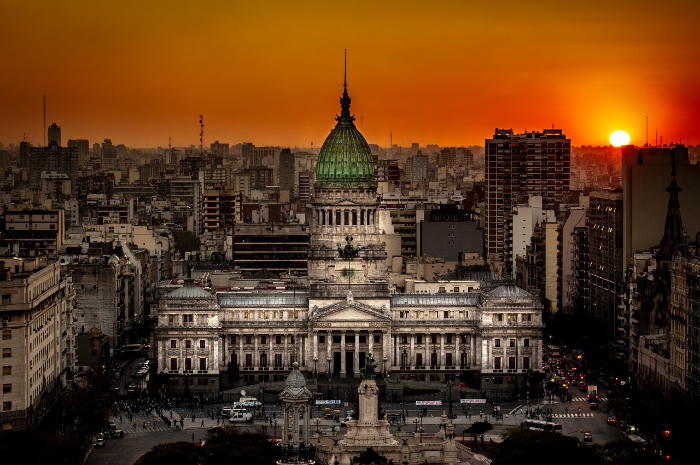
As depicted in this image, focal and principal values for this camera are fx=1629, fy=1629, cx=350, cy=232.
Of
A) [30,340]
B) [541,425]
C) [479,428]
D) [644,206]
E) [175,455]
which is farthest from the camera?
[644,206]

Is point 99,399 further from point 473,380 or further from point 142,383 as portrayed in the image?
Result: point 473,380

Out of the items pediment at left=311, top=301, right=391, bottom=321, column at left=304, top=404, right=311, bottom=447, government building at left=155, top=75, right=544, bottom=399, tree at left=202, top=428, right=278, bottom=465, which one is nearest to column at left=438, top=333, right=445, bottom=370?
government building at left=155, top=75, right=544, bottom=399

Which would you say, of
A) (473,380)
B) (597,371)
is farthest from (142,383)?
(597,371)

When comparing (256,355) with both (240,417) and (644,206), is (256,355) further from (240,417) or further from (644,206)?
(644,206)

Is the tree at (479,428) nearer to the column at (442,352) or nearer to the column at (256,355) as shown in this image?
the column at (442,352)

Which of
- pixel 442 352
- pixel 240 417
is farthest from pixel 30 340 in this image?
pixel 442 352
